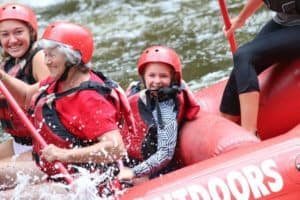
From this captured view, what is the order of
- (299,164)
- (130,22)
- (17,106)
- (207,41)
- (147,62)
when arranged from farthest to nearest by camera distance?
1. (130,22)
2. (207,41)
3. (147,62)
4. (17,106)
5. (299,164)

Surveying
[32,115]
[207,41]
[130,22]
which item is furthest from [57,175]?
[130,22]

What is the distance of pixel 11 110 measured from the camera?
182 inches

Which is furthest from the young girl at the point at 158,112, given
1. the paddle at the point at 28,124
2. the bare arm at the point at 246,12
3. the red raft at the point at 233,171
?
the bare arm at the point at 246,12

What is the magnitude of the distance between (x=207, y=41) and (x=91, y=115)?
505cm

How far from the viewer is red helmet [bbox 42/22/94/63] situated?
4016 millimetres

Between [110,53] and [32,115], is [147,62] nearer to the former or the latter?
[32,115]

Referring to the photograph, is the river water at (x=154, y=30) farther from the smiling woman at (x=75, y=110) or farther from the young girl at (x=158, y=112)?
the smiling woman at (x=75, y=110)

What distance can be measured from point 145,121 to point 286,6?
0.91 m

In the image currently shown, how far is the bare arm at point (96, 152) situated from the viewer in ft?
12.8

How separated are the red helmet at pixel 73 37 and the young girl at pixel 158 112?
509 mm

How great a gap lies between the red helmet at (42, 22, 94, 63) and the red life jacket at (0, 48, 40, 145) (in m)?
0.52

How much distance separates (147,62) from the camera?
14.8 feet

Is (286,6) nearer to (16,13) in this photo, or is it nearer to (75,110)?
(75,110)

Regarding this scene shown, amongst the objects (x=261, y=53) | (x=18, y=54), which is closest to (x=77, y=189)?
(x=18, y=54)
